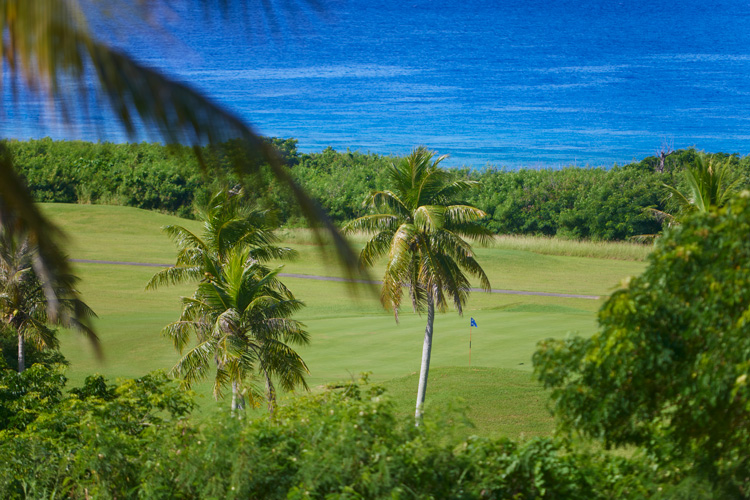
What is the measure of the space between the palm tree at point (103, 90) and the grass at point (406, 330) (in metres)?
0.22

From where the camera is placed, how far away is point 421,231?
1808 centimetres

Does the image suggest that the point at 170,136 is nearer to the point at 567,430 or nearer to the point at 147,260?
the point at 567,430

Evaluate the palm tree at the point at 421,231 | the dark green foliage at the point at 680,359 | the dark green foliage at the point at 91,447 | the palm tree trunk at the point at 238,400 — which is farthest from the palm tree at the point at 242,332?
the dark green foliage at the point at 680,359

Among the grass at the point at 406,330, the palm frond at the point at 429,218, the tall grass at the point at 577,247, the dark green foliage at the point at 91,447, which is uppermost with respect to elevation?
the palm frond at the point at 429,218

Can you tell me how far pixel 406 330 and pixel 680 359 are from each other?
828 inches

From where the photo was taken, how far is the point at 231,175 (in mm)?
2031

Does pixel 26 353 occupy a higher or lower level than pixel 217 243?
lower

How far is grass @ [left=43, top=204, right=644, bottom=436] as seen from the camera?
1658 centimetres

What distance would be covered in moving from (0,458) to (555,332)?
18.8 metres

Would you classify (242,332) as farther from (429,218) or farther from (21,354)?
(21,354)

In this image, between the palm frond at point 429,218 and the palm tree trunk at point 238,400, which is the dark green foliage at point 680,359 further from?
the palm frond at point 429,218

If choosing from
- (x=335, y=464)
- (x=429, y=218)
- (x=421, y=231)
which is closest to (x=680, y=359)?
(x=335, y=464)

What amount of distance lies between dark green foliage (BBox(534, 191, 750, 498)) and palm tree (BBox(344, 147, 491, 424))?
1197cm

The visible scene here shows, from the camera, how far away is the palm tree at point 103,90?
1.79 metres
